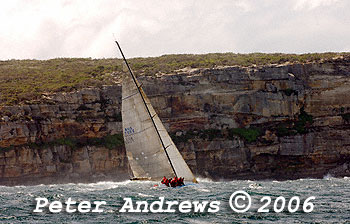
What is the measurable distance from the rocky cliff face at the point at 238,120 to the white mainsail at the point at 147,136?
86.3ft

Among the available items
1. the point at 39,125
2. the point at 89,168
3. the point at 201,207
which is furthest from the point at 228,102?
the point at 201,207

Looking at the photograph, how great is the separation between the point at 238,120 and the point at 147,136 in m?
30.2

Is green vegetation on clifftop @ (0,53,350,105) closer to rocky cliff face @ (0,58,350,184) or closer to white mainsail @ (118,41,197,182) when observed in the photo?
rocky cliff face @ (0,58,350,184)

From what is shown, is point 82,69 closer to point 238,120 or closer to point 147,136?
point 238,120

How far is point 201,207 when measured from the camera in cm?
2386

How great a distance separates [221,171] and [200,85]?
9.65 meters

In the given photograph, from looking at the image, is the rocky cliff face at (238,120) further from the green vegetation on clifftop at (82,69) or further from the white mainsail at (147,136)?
the white mainsail at (147,136)

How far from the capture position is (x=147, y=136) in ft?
102

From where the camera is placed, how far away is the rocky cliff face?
57875mm

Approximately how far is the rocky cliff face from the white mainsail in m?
26.3

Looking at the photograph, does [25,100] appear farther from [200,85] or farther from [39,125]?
[200,85]

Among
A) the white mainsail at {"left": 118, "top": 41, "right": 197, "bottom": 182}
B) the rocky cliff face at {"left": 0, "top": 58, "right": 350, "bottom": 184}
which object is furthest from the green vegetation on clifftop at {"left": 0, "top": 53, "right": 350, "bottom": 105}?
the white mainsail at {"left": 118, "top": 41, "right": 197, "bottom": 182}

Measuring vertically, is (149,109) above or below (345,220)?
above

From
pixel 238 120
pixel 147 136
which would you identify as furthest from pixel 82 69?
pixel 147 136
